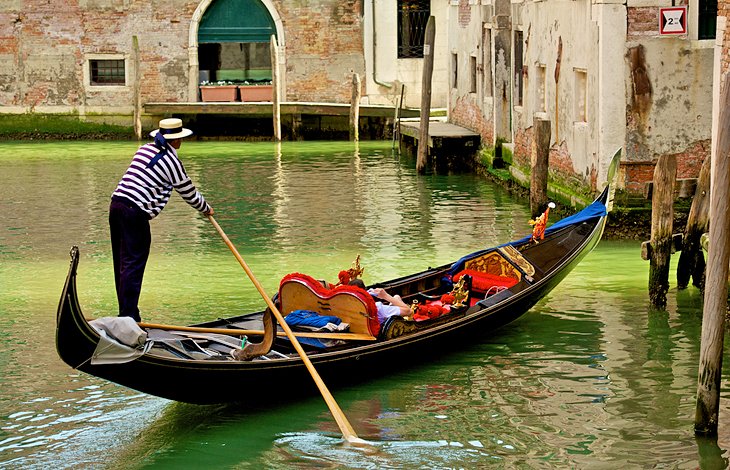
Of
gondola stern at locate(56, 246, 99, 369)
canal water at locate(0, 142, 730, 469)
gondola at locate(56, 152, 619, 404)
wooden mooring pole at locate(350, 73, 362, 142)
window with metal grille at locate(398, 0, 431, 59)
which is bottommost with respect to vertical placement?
canal water at locate(0, 142, 730, 469)

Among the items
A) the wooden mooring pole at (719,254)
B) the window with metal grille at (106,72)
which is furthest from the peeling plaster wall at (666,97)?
the window with metal grille at (106,72)

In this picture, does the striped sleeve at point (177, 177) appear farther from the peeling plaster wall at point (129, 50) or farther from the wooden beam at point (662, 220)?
the peeling plaster wall at point (129, 50)

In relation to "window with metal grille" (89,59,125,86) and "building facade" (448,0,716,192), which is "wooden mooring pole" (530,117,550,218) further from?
"window with metal grille" (89,59,125,86)

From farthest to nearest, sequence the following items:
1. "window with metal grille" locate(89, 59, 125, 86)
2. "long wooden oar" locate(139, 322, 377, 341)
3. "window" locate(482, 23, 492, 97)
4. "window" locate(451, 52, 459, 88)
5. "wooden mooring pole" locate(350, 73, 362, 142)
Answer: "window with metal grille" locate(89, 59, 125, 86) → "wooden mooring pole" locate(350, 73, 362, 142) → "window" locate(451, 52, 459, 88) → "window" locate(482, 23, 492, 97) → "long wooden oar" locate(139, 322, 377, 341)

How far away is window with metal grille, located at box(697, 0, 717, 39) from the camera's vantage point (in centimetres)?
771

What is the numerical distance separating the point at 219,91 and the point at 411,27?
276 centimetres

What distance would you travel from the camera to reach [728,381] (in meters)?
4.96

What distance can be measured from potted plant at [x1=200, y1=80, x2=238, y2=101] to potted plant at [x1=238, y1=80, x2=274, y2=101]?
107 millimetres

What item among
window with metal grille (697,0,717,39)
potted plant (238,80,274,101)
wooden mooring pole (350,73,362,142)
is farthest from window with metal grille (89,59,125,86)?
window with metal grille (697,0,717,39)

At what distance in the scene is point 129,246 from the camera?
5195mm

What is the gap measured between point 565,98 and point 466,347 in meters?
3.80

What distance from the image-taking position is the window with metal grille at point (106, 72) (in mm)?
17828

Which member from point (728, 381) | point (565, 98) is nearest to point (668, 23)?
point (565, 98)

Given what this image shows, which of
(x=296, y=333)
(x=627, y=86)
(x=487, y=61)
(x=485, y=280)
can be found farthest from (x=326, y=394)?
(x=487, y=61)
